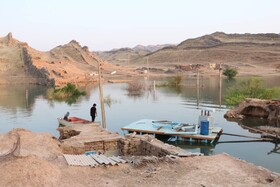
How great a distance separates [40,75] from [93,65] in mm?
23276

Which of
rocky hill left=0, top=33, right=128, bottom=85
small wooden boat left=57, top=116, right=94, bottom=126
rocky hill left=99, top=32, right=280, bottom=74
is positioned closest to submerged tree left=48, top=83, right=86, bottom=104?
rocky hill left=0, top=33, right=128, bottom=85

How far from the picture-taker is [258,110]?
2300 cm

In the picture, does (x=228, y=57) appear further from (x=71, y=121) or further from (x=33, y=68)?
(x=71, y=121)

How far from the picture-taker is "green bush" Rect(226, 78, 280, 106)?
2667 centimetres

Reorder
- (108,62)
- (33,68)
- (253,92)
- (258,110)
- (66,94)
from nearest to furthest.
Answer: (258,110)
(253,92)
(66,94)
(33,68)
(108,62)

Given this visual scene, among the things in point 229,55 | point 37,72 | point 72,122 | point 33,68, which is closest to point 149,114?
point 72,122

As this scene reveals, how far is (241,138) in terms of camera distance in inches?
690

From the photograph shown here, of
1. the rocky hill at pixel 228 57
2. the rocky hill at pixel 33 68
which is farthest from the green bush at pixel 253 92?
the rocky hill at pixel 228 57

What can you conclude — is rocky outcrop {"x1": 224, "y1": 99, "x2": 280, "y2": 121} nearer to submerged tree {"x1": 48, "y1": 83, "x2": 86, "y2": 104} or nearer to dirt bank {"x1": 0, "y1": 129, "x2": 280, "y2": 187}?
dirt bank {"x1": 0, "y1": 129, "x2": 280, "y2": 187}

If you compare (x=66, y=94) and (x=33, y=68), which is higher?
(x=33, y=68)

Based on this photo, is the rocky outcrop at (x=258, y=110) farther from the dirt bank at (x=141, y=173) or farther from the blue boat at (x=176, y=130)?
the dirt bank at (x=141, y=173)

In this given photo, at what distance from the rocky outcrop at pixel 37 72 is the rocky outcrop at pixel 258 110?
113ft

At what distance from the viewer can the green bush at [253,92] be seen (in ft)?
87.5

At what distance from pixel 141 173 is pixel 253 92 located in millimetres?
20384
